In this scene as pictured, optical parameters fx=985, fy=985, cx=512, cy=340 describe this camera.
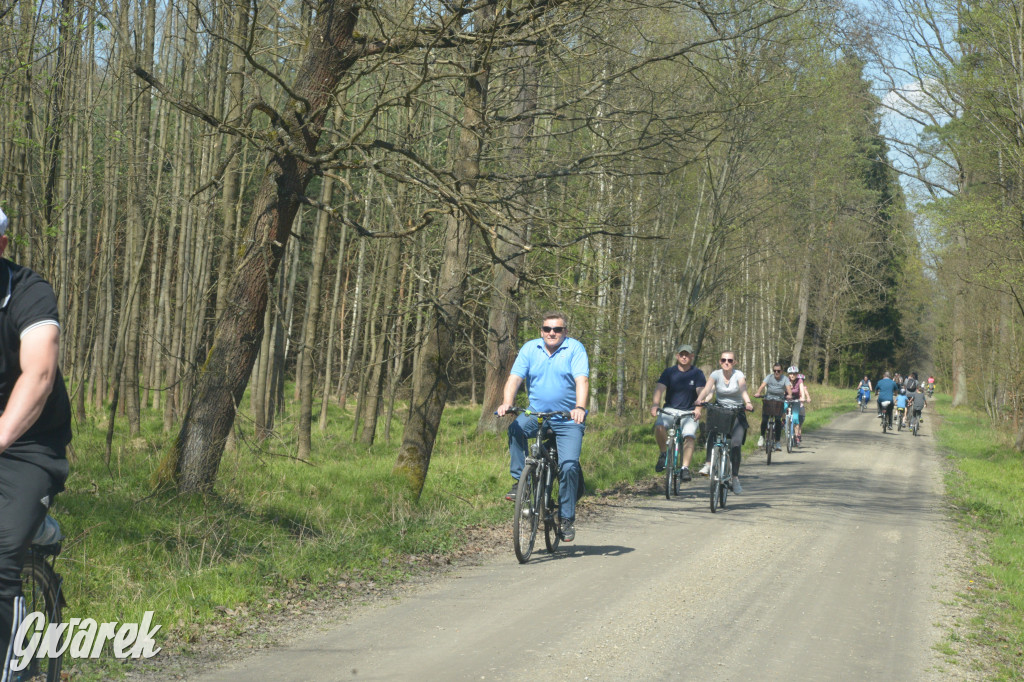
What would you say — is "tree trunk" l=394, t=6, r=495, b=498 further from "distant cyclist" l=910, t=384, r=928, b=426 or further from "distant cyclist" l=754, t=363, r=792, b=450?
"distant cyclist" l=910, t=384, r=928, b=426

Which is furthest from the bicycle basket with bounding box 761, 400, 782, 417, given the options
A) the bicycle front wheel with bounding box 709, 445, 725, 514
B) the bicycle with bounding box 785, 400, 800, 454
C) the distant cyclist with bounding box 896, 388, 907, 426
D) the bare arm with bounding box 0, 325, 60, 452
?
the bare arm with bounding box 0, 325, 60, 452

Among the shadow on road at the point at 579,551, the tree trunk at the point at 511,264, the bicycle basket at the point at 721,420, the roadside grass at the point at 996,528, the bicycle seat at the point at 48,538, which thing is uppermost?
the tree trunk at the point at 511,264

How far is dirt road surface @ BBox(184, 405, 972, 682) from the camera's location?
17.6 feet

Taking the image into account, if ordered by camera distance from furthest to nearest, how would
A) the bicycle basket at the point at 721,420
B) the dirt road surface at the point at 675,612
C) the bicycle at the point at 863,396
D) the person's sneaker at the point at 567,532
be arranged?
the bicycle at the point at 863,396 → the bicycle basket at the point at 721,420 → the person's sneaker at the point at 567,532 → the dirt road surface at the point at 675,612

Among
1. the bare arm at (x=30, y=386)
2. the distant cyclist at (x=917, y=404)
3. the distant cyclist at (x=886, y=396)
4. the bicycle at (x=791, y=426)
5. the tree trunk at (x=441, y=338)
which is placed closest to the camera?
the bare arm at (x=30, y=386)

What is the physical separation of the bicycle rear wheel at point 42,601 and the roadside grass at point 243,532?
3.73ft

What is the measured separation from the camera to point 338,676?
4965 mm

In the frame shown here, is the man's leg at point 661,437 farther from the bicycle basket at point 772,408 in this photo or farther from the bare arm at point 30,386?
the bare arm at point 30,386

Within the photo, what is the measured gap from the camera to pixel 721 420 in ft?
41.7

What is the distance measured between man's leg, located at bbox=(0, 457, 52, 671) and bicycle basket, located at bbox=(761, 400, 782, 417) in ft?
62.9

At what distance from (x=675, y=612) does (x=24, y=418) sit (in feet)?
15.6

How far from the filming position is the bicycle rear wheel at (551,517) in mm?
8547

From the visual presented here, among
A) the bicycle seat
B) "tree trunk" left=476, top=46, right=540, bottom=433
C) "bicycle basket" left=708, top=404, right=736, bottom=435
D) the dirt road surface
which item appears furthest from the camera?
"bicycle basket" left=708, top=404, right=736, bottom=435

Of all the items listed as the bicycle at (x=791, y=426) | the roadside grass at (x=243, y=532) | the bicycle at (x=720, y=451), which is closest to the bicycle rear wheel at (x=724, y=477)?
the bicycle at (x=720, y=451)
